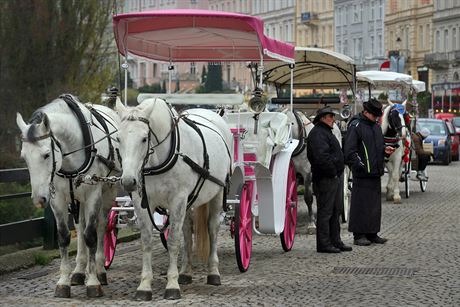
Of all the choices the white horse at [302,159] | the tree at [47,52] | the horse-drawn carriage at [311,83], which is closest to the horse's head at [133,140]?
the white horse at [302,159]

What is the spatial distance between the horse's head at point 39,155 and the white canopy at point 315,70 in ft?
28.7

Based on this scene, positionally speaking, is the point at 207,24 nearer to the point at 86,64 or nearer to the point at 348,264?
the point at 348,264

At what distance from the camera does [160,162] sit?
36.6 ft

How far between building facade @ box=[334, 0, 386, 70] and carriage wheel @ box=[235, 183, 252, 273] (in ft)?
327

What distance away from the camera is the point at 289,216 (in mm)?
15438

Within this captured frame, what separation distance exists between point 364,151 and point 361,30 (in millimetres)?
105654

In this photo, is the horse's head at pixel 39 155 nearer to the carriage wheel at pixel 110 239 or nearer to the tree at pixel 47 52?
the carriage wheel at pixel 110 239

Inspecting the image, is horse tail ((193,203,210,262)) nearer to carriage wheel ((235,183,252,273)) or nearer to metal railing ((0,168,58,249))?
carriage wheel ((235,183,252,273))

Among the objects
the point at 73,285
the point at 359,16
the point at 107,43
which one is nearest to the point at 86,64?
the point at 107,43

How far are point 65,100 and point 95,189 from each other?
922 millimetres

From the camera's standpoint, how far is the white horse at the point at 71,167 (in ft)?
35.1

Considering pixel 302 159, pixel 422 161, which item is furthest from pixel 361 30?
pixel 302 159

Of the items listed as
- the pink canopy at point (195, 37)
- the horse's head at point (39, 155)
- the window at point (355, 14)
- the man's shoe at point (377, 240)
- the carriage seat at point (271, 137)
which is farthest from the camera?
the window at point (355, 14)

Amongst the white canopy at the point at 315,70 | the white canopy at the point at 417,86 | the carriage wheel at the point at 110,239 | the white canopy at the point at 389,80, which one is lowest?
the carriage wheel at the point at 110,239
